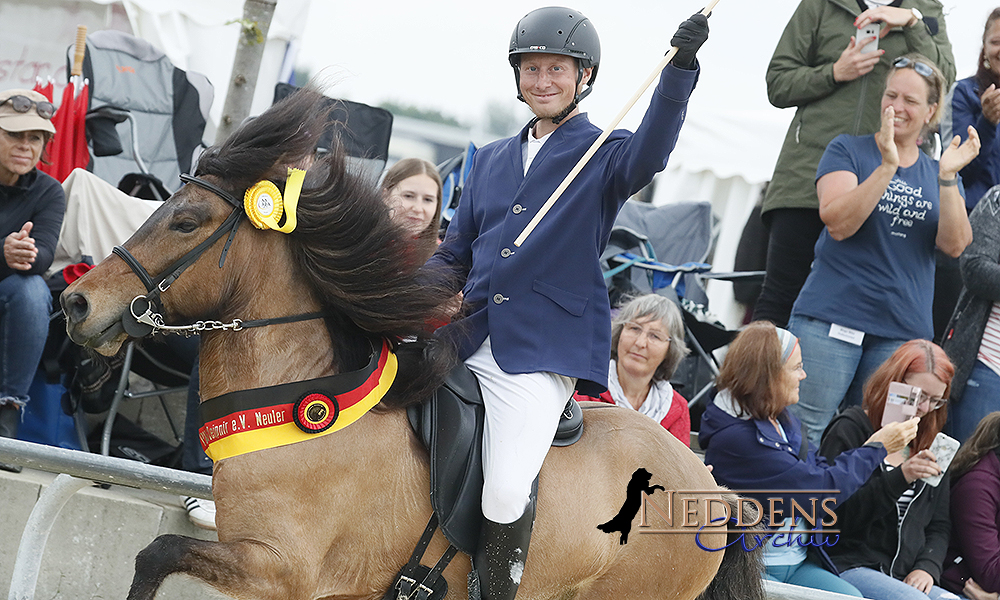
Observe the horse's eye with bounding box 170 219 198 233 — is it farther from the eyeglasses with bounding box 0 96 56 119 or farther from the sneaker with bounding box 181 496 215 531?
the eyeglasses with bounding box 0 96 56 119

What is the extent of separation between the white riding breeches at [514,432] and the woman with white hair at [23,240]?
2.90m

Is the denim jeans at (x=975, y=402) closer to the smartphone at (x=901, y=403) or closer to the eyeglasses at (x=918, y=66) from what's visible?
the smartphone at (x=901, y=403)

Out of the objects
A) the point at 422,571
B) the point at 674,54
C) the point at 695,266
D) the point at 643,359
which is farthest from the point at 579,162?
the point at 695,266

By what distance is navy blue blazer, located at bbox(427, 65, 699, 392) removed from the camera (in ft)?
11.2

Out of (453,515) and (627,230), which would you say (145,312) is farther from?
(627,230)

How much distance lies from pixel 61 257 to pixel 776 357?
162 inches

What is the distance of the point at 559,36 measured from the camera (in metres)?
3.42

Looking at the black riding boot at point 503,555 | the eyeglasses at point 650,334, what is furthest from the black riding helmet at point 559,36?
the eyeglasses at point 650,334

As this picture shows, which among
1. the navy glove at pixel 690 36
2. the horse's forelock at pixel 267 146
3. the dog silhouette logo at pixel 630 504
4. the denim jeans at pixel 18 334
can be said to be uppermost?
the navy glove at pixel 690 36

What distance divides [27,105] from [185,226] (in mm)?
3189

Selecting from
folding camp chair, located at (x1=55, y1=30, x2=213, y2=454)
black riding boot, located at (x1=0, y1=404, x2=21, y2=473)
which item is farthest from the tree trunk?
black riding boot, located at (x1=0, y1=404, x2=21, y2=473)

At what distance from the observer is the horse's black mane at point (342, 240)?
3137 millimetres

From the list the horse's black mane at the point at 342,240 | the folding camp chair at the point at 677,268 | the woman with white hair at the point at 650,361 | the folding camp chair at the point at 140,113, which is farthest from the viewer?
the folding camp chair at the point at 140,113

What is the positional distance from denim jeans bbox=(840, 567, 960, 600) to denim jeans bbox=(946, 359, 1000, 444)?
46.3 inches
